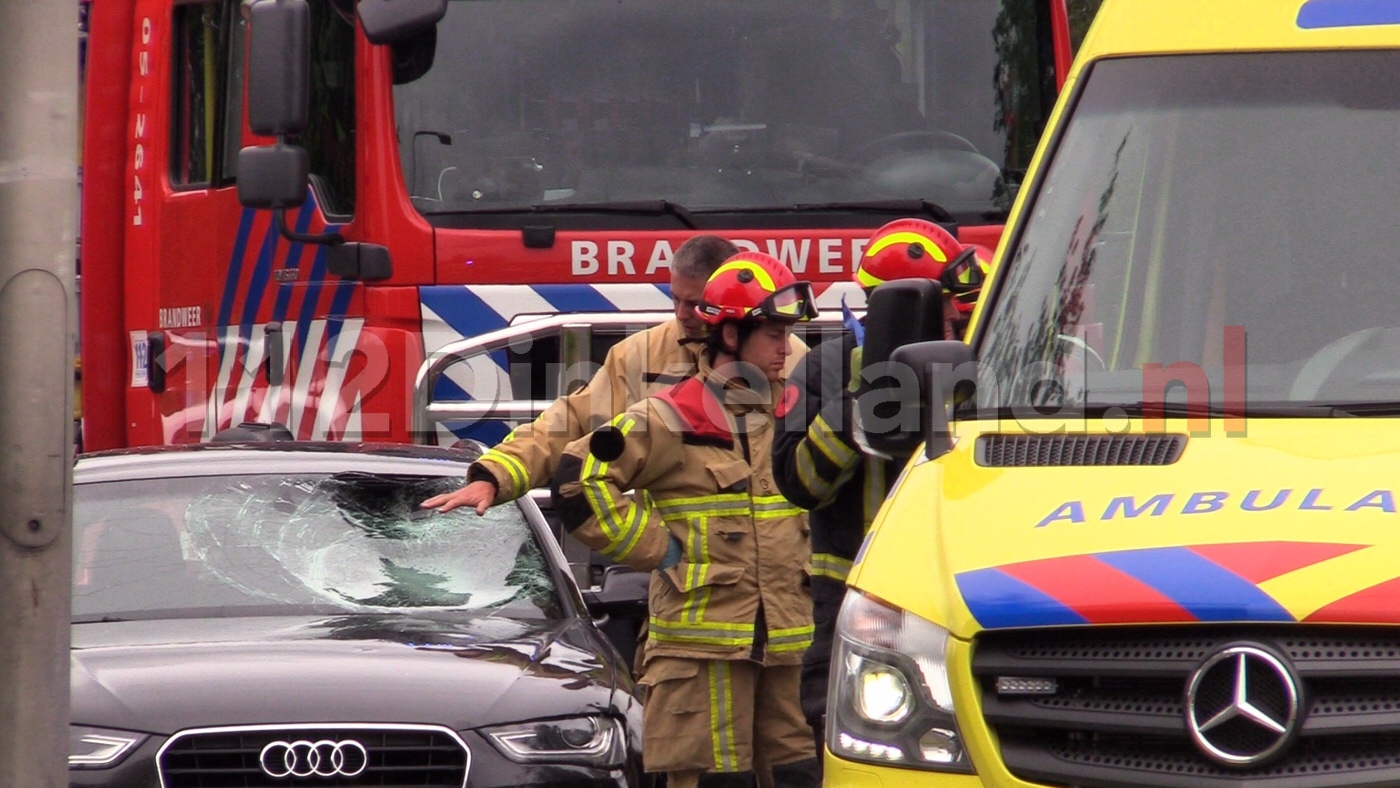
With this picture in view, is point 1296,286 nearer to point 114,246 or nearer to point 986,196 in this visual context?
point 986,196

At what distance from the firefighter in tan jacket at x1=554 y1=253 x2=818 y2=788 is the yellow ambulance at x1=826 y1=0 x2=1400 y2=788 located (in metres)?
1.21

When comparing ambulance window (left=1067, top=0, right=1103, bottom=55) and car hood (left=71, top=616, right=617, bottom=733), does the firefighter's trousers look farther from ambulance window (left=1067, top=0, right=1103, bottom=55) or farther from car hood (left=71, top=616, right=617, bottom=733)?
ambulance window (left=1067, top=0, right=1103, bottom=55)

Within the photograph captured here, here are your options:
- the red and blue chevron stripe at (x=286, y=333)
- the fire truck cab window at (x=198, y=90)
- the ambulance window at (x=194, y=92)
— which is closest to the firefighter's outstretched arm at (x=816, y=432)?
the red and blue chevron stripe at (x=286, y=333)

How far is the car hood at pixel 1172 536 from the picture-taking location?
364cm

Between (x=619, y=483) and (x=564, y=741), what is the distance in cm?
80

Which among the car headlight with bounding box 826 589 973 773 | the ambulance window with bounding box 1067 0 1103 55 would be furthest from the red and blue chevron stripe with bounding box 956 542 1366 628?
the ambulance window with bounding box 1067 0 1103 55

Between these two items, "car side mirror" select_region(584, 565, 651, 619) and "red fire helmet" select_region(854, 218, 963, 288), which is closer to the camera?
"red fire helmet" select_region(854, 218, 963, 288)

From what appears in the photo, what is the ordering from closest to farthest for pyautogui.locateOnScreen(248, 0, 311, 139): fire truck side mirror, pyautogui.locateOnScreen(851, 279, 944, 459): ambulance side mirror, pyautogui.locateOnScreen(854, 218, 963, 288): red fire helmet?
pyautogui.locateOnScreen(851, 279, 944, 459): ambulance side mirror, pyautogui.locateOnScreen(854, 218, 963, 288): red fire helmet, pyautogui.locateOnScreen(248, 0, 311, 139): fire truck side mirror

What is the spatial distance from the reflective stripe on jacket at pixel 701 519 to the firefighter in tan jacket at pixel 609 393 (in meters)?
0.16

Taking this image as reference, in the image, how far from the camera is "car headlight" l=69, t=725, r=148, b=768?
202 inches

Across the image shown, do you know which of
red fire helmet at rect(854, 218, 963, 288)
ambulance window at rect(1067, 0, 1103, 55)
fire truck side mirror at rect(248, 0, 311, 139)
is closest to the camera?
red fire helmet at rect(854, 218, 963, 288)

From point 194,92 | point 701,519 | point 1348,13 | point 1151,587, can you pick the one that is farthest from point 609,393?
point 1151,587

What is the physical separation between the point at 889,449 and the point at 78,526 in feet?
8.97

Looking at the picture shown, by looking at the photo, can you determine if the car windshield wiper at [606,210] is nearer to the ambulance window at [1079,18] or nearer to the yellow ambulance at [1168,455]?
the ambulance window at [1079,18]
